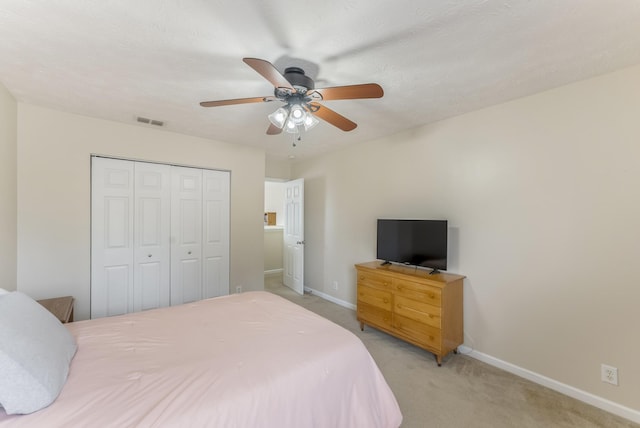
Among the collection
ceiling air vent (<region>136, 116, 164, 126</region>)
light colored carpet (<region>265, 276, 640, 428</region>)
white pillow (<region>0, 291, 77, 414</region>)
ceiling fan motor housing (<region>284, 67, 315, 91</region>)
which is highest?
ceiling air vent (<region>136, 116, 164, 126</region>)

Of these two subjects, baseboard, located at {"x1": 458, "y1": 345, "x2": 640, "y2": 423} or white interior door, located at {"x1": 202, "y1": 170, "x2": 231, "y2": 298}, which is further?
white interior door, located at {"x1": 202, "y1": 170, "x2": 231, "y2": 298}

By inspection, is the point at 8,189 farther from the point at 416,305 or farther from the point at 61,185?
the point at 416,305

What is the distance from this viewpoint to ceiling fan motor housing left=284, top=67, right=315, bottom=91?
1.80m

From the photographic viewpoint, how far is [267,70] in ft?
4.82

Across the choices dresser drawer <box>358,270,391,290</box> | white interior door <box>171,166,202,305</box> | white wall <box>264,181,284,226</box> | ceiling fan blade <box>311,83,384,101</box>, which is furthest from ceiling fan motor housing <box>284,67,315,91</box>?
white wall <box>264,181,284,226</box>

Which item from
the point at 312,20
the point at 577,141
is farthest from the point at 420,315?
the point at 312,20

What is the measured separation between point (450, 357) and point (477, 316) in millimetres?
487

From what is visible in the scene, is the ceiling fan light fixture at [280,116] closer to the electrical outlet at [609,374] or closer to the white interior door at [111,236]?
the white interior door at [111,236]

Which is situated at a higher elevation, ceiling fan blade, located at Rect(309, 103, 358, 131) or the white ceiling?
the white ceiling

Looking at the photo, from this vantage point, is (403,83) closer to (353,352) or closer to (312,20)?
(312,20)

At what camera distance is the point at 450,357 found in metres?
2.73

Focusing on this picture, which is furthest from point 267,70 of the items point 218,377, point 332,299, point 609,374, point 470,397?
point 332,299

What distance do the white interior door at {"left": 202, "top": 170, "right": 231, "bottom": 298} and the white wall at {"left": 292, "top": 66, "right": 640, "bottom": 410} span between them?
246 centimetres

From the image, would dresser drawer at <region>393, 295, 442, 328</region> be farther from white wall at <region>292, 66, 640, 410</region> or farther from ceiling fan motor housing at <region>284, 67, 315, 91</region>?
ceiling fan motor housing at <region>284, 67, 315, 91</region>
